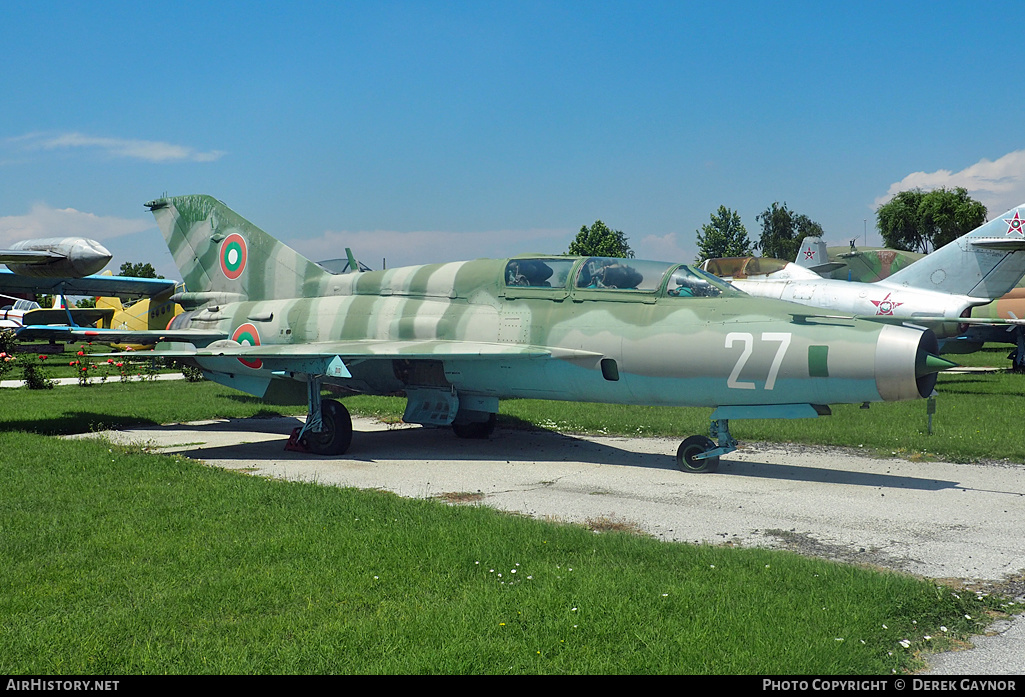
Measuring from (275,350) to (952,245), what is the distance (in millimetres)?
17914

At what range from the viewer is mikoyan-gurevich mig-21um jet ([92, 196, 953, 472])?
8.91 meters

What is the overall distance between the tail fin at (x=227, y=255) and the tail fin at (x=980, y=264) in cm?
1615

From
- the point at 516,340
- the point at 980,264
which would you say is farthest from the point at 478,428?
the point at 980,264

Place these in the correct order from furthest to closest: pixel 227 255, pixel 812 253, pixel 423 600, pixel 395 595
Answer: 1. pixel 812 253
2. pixel 227 255
3. pixel 395 595
4. pixel 423 600

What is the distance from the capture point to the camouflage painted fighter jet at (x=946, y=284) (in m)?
20.5

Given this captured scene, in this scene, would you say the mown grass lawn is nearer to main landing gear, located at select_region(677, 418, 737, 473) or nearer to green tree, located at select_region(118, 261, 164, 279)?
main landing gear, located at select_region(677, 418, 737, 473)

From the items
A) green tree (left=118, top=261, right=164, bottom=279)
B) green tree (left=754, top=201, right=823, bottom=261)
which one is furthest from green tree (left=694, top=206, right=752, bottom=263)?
green tree (left=118, top=261, right=164, bottom=279)

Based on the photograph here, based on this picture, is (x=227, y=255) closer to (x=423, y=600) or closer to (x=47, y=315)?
(x=423, y=600)

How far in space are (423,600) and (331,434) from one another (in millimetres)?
6852

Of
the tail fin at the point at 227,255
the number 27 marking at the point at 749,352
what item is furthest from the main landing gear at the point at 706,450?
the tail fin at the point at 227,255

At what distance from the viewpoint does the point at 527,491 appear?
891 centimetres

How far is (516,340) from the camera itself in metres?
10.7

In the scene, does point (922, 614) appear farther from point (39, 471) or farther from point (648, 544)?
point (39, 471)

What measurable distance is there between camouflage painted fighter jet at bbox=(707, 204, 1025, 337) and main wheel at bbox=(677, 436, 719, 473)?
12141 millimetres
